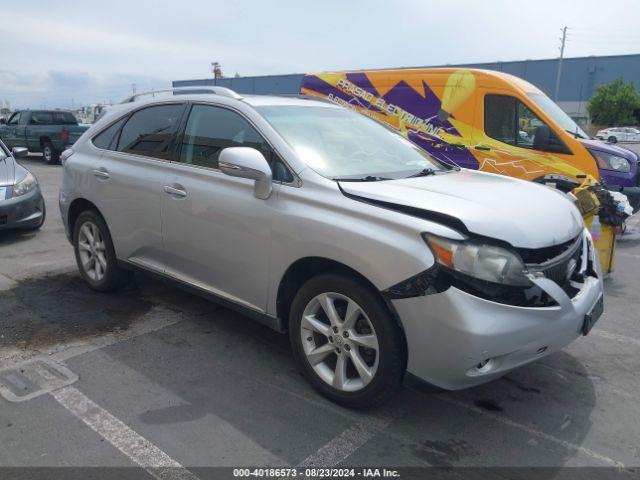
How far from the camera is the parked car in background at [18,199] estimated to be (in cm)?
688

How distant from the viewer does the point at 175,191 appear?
3918 mm

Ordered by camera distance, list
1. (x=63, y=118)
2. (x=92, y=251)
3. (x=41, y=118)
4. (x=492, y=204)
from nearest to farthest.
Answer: (x=492, y=204) → (x=92, y=251) → (x=41, y=118) → (x=63, y=118)

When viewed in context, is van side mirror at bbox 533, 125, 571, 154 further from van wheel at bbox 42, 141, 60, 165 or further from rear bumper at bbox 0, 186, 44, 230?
van wheel at bbox 42, 141, 60, 165

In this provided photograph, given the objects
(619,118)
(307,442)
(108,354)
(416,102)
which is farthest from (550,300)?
(619,118)

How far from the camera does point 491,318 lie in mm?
2588

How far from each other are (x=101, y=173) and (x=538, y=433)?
12.5ft

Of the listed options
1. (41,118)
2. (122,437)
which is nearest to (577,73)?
(41,118)

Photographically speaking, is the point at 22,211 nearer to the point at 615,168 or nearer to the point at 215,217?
the point at 215,217

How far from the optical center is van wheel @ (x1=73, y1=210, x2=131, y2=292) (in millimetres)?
4746

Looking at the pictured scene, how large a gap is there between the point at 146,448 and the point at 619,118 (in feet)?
156

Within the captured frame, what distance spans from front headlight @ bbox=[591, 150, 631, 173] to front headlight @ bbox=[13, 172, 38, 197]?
7.60 meters

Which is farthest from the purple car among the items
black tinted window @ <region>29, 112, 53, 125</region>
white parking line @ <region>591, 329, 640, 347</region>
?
black tinted window @ <region>29, 112, 53, 125</region>

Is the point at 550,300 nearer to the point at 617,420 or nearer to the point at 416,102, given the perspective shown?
the point at 617,420

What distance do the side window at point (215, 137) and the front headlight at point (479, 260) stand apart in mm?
1195
